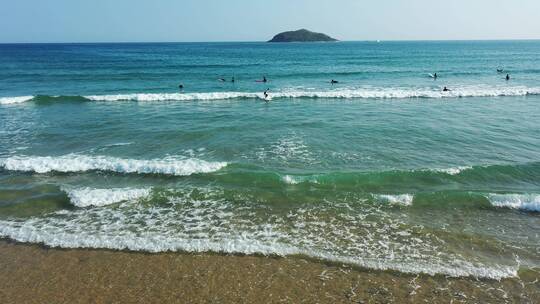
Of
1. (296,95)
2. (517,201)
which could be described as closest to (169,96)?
(296,95)

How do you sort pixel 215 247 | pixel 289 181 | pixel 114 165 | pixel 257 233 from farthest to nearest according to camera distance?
pixel 114 165 → pixel 289 181 → pixel 257 233 → pixel 215 247

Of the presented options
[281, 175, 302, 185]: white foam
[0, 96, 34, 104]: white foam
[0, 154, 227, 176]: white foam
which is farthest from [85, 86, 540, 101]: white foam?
[281, 175, 302, 185]: white foam

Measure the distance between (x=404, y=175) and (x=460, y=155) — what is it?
4.01 m

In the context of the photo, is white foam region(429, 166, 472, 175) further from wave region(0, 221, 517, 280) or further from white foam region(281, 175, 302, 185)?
wave region(0, 221, 517, 280)

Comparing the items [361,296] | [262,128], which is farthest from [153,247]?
[262,128]

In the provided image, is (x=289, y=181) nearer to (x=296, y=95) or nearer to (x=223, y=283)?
(x=223, y=283)

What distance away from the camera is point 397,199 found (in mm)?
13023

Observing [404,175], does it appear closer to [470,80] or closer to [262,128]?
[262,128]

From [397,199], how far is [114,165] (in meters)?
11.4

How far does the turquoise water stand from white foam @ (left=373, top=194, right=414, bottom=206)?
0.11 ft

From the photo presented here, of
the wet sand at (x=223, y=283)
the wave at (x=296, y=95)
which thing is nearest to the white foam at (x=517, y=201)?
the wet sand at (x=223, y=283)

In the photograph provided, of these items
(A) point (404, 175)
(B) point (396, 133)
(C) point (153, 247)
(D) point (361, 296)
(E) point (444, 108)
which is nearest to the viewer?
(D) point (361, 296)

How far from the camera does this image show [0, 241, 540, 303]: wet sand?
836cm

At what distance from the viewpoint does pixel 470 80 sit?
43.4m
